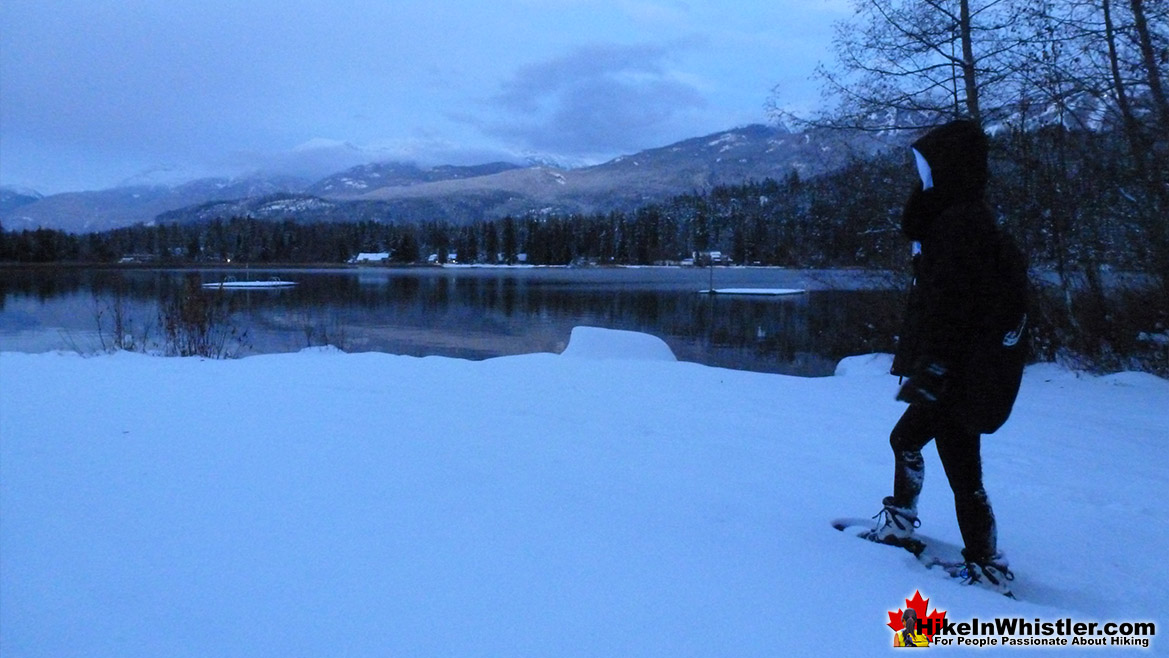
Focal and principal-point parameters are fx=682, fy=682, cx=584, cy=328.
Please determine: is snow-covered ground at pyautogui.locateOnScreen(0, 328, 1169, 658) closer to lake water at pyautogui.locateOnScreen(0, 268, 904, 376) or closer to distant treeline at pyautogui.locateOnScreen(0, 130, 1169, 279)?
distant treeline at pyautogui.locateOnScreen(0, 130, 1169, 279)

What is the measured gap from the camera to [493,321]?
26703mm

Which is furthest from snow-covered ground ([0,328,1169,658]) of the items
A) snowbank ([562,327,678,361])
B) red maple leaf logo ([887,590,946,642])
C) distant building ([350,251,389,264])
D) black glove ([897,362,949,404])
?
distant building ([350,251,389,264])

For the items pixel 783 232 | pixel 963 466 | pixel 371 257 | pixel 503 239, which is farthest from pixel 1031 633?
pixel 371 257

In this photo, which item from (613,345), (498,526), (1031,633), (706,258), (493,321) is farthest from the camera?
(706,258)

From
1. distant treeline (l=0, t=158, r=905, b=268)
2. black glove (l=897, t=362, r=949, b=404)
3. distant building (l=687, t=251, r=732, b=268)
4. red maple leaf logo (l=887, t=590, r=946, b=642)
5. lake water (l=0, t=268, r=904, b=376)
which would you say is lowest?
lake water (l=0, t=268, r=904, b=376)

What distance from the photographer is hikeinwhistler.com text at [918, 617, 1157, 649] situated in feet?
7.16

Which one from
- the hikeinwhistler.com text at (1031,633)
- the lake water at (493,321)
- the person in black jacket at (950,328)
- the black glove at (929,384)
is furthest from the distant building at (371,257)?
the hikeinwhistler.com text at (1031,633)

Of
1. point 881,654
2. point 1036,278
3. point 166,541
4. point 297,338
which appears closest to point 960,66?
point 1036,278

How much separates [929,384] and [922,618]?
0.83m

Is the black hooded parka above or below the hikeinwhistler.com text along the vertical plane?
above

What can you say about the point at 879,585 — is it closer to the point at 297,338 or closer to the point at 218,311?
the point at 218,311

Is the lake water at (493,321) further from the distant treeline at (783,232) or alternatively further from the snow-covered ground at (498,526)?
the snow-covered ground at (498,526)

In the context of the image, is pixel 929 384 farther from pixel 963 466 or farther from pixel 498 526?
pixel 498 526

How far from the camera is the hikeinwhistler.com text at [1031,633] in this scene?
2.18 metres
